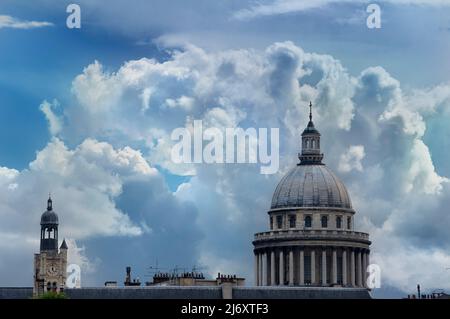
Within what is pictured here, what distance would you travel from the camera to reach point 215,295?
195 m
